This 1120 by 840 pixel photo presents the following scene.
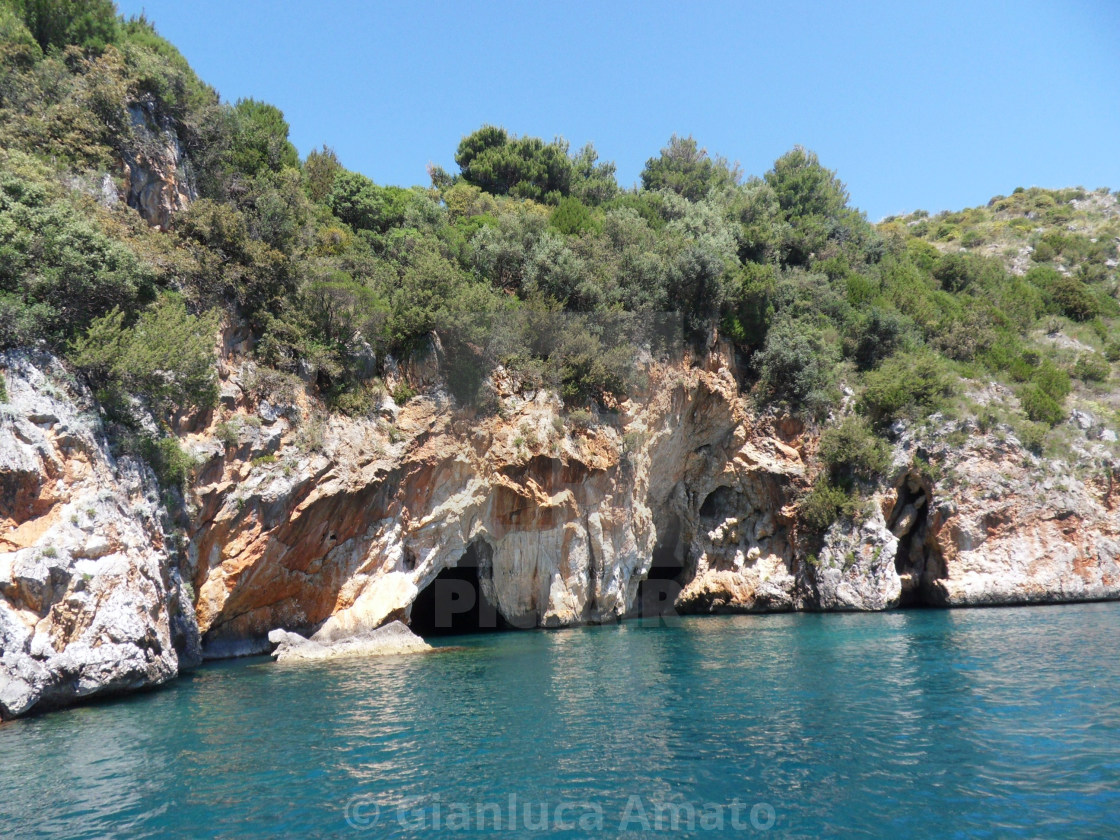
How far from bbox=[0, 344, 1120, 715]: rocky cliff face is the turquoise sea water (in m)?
2.62

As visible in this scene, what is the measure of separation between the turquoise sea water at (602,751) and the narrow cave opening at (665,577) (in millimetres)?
17493

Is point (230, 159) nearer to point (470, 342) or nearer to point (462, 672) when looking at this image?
point (470, 342)

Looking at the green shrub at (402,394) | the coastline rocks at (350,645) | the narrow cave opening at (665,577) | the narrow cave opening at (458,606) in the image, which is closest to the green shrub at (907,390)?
the narrow cave opening at (665,577)

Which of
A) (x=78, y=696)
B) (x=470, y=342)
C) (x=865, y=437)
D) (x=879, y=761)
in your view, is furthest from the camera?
(x=865, y=437)

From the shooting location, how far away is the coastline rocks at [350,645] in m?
22.0

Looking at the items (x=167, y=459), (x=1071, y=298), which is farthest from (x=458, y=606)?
(x=1071, y=298)

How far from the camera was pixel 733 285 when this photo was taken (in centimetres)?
3403

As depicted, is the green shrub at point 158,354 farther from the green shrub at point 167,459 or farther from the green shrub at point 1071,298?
the green shrub at point 1071,298

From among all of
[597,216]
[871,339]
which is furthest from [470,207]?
[871,339]

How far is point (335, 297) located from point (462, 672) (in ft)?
45.8

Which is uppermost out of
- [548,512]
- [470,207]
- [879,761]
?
[470,207]

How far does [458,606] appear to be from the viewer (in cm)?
3275

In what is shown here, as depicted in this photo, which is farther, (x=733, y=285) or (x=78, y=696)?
(x=733, y=285)

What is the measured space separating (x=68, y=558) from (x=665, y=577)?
30214 millimetres
